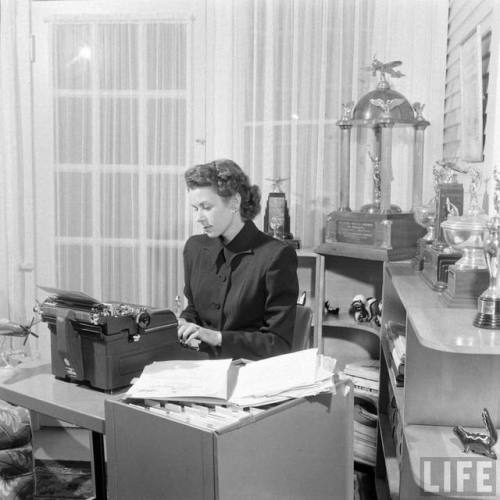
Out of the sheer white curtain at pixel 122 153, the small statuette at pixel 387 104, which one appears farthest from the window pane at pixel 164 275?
the small statuette at pixel 387 104

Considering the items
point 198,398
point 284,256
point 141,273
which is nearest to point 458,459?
point 198,398

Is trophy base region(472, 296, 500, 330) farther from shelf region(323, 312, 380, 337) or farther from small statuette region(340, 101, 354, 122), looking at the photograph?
small statuette region(340, 101, 354, 122)

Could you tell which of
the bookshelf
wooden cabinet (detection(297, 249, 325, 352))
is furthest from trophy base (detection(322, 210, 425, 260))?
the bookshelf

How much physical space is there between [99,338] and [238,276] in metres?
0.83

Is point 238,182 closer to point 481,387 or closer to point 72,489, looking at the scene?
point 481,387

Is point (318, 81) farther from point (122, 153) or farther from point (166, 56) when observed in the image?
point (122, 153)

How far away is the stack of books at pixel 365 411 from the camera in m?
3.16

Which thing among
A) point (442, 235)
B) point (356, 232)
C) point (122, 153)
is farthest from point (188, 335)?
point (122, 153)

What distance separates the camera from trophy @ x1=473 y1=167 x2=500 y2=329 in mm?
1674

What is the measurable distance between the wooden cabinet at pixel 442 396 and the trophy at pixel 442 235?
0.22 ft

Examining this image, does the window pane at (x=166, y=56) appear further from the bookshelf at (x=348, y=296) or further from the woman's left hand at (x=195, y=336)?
the woman's left hand at (x=195, y=336)

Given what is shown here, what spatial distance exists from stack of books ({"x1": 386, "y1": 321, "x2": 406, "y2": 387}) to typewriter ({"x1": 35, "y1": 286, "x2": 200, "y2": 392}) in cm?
82

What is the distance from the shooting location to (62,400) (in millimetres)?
1969

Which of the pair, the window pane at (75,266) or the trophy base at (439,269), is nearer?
the trophy base at (439,269)
